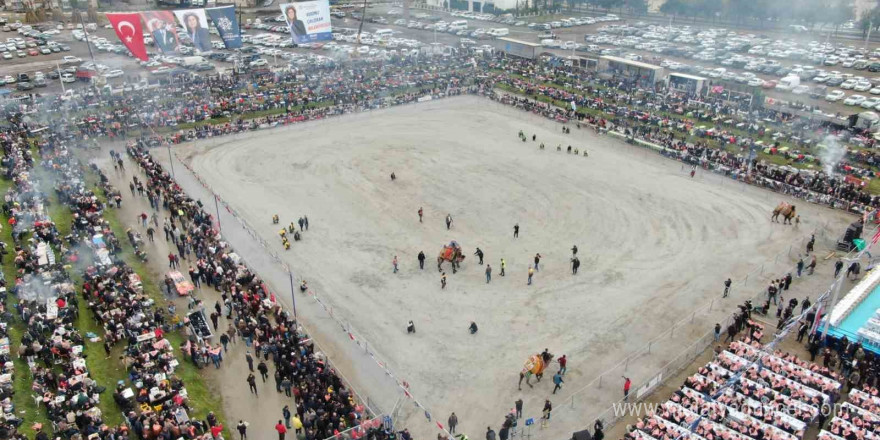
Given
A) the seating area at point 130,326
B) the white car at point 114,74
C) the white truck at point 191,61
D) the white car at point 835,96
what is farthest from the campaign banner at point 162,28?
the white car at point 835,96

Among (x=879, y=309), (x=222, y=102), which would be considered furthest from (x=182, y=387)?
(x=222, y=102)

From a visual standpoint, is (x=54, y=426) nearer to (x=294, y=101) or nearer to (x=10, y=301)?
(x=10, y=301)

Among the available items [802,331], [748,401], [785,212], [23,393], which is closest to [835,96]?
[785,212]

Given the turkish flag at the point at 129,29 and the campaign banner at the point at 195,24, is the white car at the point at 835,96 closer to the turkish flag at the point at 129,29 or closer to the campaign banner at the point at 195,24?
the campaign banner at the point at 195,24

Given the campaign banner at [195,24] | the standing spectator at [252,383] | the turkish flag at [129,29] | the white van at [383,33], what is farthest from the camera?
the white van at [383,33]

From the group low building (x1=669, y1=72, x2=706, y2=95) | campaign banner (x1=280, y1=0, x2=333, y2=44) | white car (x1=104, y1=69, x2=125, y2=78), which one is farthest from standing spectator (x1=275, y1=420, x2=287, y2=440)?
white car (x1=104, y1=69, x2=125, y2=78)

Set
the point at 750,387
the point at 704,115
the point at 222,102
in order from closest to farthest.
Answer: the point at 750,387, the point at 704,115, the point at 222,102

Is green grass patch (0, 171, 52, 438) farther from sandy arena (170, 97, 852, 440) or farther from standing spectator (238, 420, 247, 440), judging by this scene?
sandy arena (170, 97, 852, 440)
